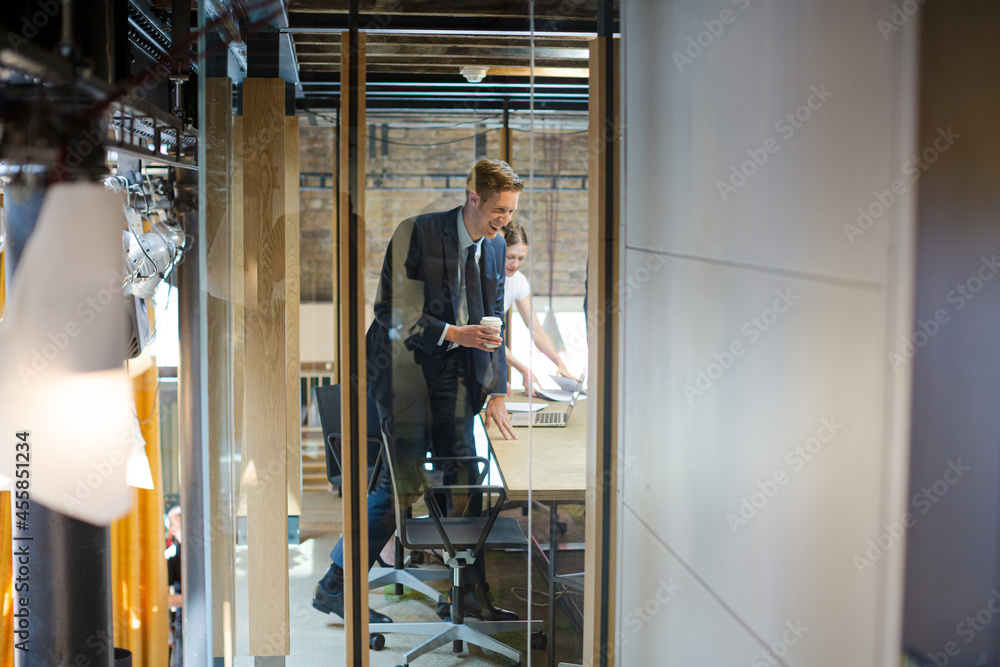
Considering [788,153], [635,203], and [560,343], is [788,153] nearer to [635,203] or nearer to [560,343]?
[635,203]

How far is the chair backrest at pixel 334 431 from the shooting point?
218cm

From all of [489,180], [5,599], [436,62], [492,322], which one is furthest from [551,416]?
[5,599]

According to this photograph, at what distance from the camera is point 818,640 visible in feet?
3.89

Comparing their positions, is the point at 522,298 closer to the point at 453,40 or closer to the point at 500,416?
the point at 500,416

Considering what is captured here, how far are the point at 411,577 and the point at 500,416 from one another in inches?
20.7

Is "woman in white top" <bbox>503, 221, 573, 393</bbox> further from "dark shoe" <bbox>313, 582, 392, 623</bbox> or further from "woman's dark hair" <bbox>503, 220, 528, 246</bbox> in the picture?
"dark shoe" <bbox>313, 582, 392, 623</bbox>

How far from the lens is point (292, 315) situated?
7.14 ft

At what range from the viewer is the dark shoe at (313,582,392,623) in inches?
87.7

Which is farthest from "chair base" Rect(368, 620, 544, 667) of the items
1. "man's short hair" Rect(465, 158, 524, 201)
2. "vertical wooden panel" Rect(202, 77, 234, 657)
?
"man's short hair" Rect(465, 158, 524, 201)

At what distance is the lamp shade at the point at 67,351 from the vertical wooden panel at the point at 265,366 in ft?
1.09

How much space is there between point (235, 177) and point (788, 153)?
1469 mm

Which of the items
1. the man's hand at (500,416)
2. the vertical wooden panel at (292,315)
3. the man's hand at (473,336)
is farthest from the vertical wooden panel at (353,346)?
the man's hand at (500,416)

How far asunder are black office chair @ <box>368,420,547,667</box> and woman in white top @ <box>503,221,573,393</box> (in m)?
0.29

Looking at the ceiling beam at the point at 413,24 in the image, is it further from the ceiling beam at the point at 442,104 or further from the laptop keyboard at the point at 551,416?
the laptop keyboard at the point at 551,416
